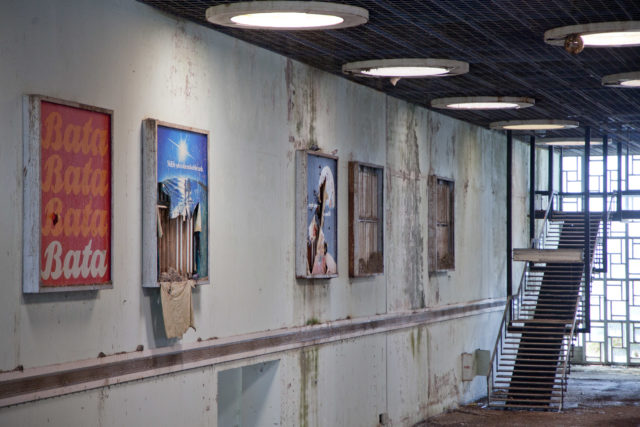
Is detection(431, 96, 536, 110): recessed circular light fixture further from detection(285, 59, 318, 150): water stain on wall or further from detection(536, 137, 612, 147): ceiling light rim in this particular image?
detection(536, 137, 612, 147): ceiling light rim

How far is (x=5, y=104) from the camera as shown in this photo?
7.35m

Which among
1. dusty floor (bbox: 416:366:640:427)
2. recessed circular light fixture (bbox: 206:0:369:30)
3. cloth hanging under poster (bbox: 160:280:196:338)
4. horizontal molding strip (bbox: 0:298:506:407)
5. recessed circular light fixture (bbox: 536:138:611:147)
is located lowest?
dusty floor (bbox: 416:366:640:427)

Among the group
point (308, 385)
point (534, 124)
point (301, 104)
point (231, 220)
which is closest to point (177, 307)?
point (231, 220)

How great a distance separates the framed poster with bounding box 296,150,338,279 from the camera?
40.4ft

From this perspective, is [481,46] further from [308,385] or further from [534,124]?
[534,124]

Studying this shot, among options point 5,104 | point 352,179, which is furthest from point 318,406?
point 5,104

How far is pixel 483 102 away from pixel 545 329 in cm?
716

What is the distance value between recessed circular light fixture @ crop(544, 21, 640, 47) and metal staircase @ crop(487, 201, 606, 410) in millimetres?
8735

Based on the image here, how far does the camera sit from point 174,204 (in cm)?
950

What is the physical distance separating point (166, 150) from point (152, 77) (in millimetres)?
679

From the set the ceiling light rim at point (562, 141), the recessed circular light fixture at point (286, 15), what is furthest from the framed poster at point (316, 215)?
the ceiling light rim at point (562, 141)

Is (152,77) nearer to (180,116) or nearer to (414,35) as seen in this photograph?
(180,116)

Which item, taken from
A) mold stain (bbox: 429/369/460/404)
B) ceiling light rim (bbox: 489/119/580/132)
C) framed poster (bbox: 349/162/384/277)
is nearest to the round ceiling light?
framed poster (bbox: 349/162/384/277)

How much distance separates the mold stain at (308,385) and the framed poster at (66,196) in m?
4.45
